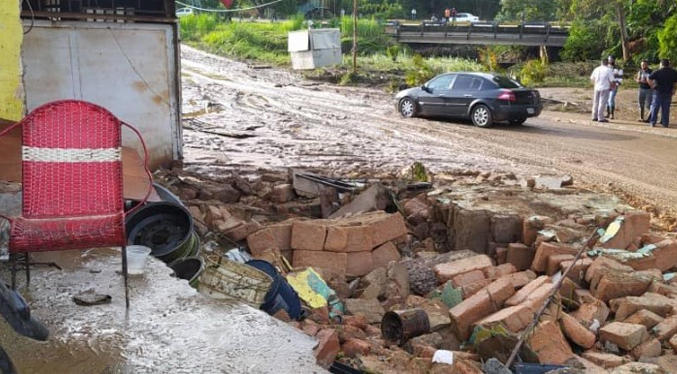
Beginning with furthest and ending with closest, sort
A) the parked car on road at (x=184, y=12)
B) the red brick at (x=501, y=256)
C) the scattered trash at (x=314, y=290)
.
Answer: the parked car on road at (x=184, y=12) < the red brick at (x=501, y=256) < the scattered trash at (x=314, y=290)

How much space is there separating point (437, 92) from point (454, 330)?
1425cm

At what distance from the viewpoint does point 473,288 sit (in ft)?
24.0

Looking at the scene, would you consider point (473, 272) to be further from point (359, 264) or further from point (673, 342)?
point (673, 342)

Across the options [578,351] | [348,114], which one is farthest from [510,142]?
[578,351]

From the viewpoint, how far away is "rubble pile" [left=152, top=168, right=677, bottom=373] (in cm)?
587

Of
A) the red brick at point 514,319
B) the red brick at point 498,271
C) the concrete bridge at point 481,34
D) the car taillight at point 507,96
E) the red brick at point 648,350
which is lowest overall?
the red brick at point 648,350

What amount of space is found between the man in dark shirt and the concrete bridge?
2357 centimetres

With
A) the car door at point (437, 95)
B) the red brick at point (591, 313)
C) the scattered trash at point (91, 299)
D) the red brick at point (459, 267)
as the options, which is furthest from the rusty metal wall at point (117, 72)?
the car door at point (437, 95)

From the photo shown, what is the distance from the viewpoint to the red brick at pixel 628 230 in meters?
8.52

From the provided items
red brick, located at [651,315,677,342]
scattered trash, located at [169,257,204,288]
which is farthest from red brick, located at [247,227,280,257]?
red brick, located at [651,315,677,342]

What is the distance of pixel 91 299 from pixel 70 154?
3.18 feet

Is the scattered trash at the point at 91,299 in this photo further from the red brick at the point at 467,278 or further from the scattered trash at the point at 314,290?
the red brick at the point at 467,278

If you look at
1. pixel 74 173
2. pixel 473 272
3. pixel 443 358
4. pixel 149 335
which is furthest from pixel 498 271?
pixel 74 173

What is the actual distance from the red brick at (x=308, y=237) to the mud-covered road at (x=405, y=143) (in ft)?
18.4
